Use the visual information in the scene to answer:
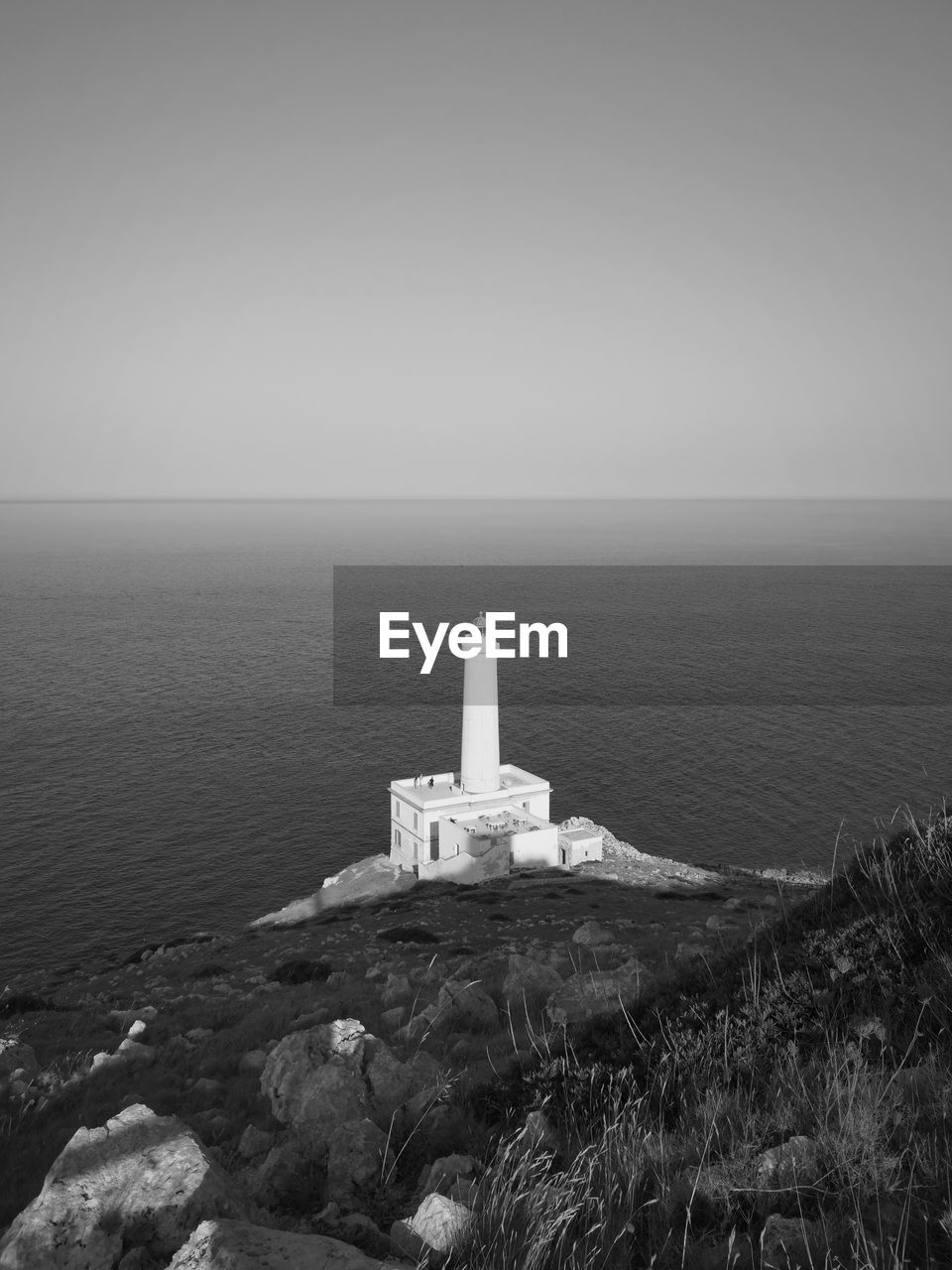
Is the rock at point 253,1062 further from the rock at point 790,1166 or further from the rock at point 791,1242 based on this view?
the rock at point 791,1242

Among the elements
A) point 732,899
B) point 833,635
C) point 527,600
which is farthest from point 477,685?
point 527,600

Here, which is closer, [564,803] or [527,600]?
[564,803]

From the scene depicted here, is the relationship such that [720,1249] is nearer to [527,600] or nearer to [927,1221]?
[927,1221]

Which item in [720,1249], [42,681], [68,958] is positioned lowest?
[68,958]

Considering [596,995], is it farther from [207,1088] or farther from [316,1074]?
[207,1088]

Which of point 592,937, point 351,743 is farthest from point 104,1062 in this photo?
point 351,743

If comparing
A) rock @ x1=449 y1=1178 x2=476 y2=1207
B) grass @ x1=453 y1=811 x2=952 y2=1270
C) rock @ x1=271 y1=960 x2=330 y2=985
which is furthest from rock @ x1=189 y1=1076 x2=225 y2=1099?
rock @ x1=271 y1=960 x2=330 y2=985
